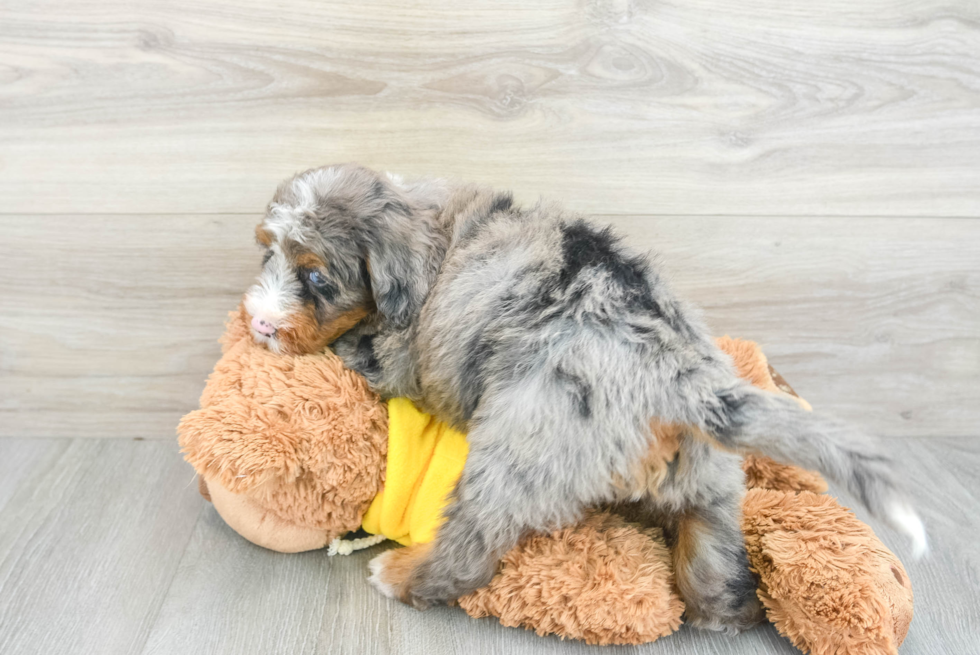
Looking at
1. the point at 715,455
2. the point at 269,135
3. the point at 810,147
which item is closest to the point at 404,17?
the point at 269,135

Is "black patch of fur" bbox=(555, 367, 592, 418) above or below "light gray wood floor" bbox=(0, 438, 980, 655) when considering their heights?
above

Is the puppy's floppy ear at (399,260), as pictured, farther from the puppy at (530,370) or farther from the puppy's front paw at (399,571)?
the puppy's front paw at (399,571)

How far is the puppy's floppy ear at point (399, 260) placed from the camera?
1.48 metres

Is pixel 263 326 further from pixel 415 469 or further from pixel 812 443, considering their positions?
pixel 812 443

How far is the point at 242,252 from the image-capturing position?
198 centimetres

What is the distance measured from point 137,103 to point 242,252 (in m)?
0.48

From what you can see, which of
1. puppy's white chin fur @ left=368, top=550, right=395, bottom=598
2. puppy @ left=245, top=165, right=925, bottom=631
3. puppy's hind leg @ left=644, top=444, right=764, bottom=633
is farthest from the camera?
puppy's white chin fur @ left=368, top=550, right=395, bottom=598

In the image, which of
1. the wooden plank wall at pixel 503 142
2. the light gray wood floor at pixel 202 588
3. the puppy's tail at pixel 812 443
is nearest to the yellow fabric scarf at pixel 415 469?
the light gray wood floor at pixel 202 588

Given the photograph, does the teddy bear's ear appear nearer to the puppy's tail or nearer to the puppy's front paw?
the puppy's front paw

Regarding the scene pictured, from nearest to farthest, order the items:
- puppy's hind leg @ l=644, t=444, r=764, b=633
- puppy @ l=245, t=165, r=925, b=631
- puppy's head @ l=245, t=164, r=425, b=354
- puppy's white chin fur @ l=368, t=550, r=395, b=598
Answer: puppy @ l=245, t=165, r=925, b=631 < puppy's hind leg @ l=644, t=444, r=764, b=633 < puppy's head @ l=245, t=164, r=425, b=354 < puppy's white chin fur @ l=368, t=550, r=395, b=598

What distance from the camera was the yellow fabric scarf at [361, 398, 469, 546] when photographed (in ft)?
5.14

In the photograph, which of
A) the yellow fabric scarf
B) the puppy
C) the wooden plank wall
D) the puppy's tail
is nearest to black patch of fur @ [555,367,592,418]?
the puppy

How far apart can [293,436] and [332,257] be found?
42 cm

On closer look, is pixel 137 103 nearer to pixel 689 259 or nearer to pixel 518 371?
pixel 518 371
